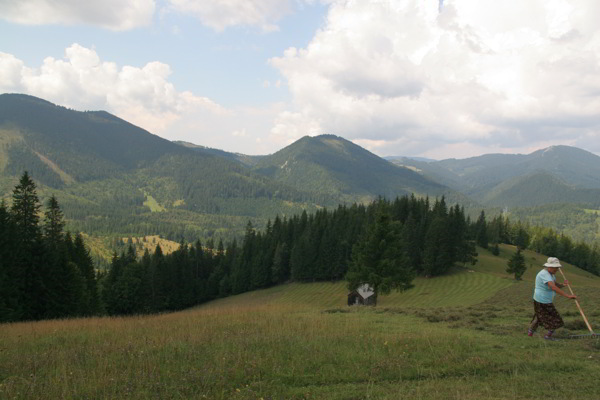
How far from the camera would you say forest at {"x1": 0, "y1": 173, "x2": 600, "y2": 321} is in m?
31.7

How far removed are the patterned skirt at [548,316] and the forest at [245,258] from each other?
2257cm

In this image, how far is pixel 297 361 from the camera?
355 inches

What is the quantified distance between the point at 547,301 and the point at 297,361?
8039 mm

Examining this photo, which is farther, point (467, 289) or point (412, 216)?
point (412, 216)

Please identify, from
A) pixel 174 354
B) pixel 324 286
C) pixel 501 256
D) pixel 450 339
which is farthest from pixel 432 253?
pixel 174 354

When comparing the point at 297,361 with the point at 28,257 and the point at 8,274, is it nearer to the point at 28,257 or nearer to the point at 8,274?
the point at 8,274

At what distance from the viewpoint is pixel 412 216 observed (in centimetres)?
8306

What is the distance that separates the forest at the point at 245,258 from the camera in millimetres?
31688

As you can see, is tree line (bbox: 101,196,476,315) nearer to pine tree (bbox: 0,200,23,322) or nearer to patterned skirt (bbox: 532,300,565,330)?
pine tree (bbox: 0,200,23,322)

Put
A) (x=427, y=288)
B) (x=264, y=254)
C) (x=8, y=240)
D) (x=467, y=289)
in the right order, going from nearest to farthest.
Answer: (x=8, y=240) < (x=467, y=289) < (x=427, y=288) < (x=264, y=254)

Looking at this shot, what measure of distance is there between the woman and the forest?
73.8 ft

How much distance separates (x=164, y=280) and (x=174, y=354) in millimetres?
73760

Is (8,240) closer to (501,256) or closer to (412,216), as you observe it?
(412,216)

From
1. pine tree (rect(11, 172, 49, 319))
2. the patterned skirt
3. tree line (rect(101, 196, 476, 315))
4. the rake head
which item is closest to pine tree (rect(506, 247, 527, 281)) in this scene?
tree line (rect(101, 196, 476, 315))
